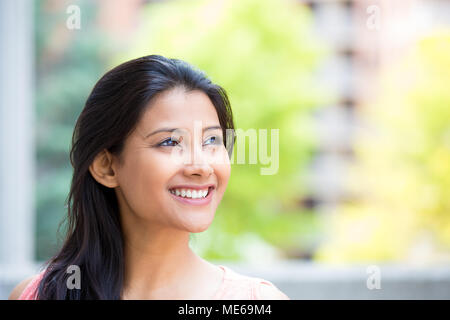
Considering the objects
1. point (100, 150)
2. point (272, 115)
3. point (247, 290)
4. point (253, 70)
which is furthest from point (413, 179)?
point (100, 150)

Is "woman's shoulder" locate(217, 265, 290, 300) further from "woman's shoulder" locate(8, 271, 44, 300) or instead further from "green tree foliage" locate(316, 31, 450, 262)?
"green tree foliage" locate(316, 31, 450, 262)

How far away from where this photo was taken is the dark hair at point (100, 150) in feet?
3.86

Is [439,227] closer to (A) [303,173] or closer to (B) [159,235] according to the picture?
(A) [303,173]

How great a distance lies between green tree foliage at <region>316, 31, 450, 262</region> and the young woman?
921 centimetres

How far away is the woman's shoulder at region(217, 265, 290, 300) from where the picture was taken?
1.22 metres

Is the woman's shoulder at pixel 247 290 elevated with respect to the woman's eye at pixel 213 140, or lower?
lower

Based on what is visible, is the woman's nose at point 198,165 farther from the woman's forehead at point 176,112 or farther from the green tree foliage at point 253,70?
the green tree foliage at point 253,70

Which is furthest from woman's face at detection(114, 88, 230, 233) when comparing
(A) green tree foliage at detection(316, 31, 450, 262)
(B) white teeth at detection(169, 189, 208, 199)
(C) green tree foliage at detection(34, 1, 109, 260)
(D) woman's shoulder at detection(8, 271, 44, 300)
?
(C) green tree foliage at detection(34, 1, 109, 260)

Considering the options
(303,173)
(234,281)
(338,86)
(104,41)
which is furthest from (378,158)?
(234,281)

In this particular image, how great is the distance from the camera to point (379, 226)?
10609mm

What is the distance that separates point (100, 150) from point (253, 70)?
34.4ft

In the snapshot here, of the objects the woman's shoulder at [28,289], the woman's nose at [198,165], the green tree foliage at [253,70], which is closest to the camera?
the woman's nose at [198,165]

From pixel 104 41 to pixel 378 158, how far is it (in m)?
6.75

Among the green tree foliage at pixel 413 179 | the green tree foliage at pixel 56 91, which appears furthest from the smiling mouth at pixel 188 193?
the green tree foliage at pixel 56 91
